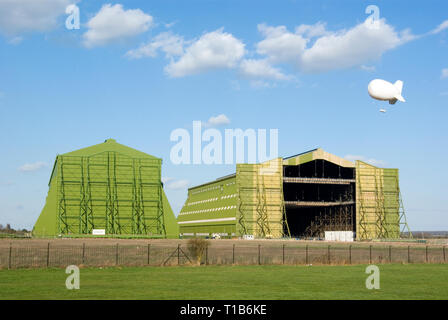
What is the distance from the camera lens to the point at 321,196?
12519 centimetres

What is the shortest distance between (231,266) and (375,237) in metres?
74.3

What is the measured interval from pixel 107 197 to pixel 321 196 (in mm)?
51115

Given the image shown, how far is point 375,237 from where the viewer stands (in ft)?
350

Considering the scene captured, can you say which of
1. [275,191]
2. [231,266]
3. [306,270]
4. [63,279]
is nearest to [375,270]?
[306,270]

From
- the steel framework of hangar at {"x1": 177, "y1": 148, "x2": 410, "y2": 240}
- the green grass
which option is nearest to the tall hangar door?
the steel framework of hangar at {"x1": 177, "y1": 148, "x2": 410, "y2": 240}

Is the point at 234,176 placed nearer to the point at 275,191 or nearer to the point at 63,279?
the point at 275,191

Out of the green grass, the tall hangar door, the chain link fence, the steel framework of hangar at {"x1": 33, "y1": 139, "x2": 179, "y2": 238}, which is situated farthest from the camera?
the tall hangar door

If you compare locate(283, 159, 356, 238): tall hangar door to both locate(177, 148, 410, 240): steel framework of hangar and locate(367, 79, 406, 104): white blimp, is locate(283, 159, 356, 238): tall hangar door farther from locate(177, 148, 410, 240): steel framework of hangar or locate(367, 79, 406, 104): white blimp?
locate(367, 79, 406, 104): white blimp

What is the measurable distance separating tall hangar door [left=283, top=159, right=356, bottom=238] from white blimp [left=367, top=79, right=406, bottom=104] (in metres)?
51.9

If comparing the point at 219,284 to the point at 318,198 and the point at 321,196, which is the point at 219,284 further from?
the point at 321,196

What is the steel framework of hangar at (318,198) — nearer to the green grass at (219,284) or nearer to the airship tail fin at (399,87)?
the airship tail fin at (399,87)

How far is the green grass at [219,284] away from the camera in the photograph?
2222cm

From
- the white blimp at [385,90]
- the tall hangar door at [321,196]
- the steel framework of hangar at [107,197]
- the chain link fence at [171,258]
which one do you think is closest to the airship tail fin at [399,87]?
the white blimp at [385,90]

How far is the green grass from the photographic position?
22.2 m
